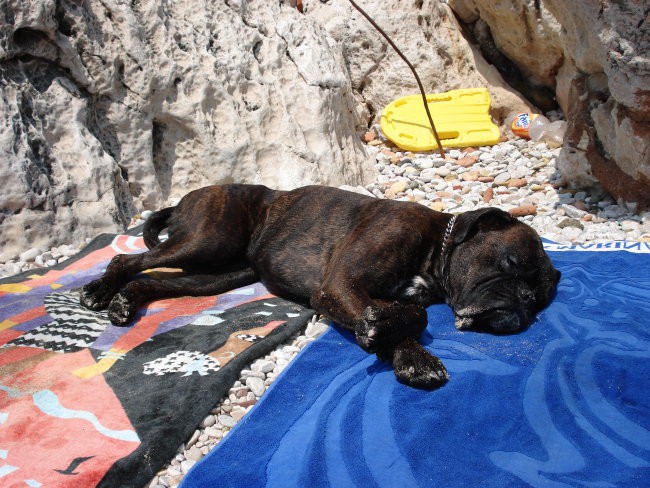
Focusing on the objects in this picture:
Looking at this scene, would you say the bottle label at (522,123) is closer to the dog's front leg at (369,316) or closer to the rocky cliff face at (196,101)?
the rocky cliff face at (196,101)

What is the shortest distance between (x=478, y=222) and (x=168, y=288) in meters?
2.55

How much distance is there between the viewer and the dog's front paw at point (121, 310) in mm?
4402

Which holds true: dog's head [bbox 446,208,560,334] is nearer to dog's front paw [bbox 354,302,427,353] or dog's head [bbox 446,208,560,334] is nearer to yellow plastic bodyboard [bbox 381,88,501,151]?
dog's front paw [bbox 354,302,427,353]

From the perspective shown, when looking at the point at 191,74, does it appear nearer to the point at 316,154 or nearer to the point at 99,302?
→ the point at 316,154

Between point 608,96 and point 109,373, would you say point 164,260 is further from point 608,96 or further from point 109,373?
point 608,96

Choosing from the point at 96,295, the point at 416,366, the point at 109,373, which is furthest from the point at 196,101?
the point at 416,366

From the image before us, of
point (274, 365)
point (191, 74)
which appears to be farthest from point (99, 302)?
point (191, 74)

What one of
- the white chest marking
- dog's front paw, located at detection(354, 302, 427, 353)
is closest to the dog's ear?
the white chest marking

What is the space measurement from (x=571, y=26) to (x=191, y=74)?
4.69 metres

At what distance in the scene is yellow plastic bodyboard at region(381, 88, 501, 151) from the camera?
9.76 meters

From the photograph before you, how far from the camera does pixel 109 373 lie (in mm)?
3725

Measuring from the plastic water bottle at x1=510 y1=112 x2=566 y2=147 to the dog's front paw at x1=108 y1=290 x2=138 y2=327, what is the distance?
7054 mm

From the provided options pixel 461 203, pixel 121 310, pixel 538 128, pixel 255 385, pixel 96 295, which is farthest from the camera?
A: pixel 538 128

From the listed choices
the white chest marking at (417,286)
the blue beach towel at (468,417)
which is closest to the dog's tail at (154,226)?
the blue beach towel at (468,417)
